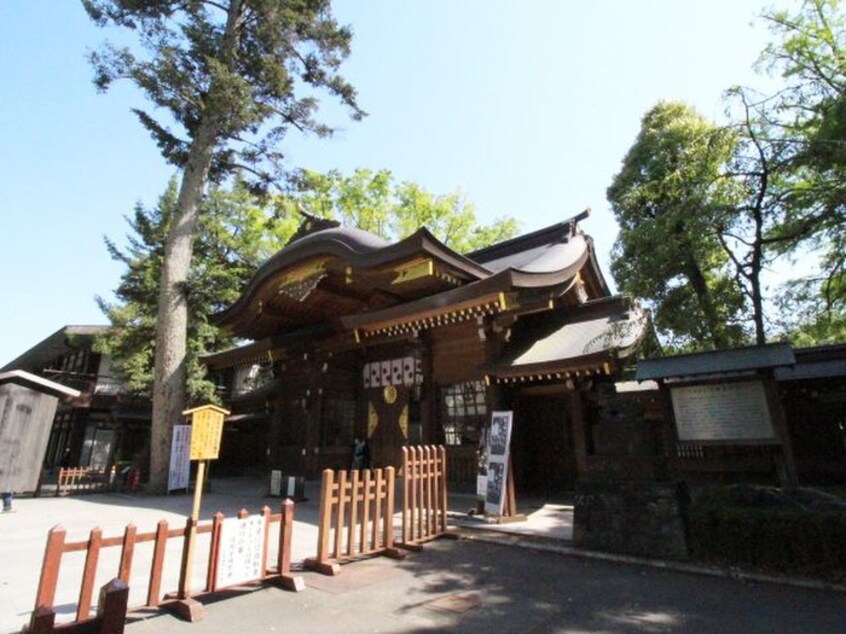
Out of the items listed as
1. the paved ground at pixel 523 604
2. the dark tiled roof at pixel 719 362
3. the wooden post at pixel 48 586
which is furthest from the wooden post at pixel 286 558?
the dark tiled roof at pixel 719 362

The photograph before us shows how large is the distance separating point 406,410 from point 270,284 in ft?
16.0

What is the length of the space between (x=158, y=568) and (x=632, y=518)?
5286mm

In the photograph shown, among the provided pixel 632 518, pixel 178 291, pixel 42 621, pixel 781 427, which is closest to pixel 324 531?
pixel 42 621

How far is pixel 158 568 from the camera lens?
409 centimetres

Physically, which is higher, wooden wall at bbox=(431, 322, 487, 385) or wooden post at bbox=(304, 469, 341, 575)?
wooden wall at bbox=(431, 322, 487, 385)

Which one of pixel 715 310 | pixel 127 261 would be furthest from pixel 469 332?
pixel 127 261

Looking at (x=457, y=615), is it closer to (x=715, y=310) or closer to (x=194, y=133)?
(x=715, y=310)

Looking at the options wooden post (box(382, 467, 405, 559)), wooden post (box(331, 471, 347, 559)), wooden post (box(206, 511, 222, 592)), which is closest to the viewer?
wooden post (box(206, 511, 222, 592))

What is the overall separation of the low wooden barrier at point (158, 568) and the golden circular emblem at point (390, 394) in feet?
25.3

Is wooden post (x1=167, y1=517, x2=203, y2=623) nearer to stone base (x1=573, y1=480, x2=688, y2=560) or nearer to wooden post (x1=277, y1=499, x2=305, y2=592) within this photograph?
wooden post (x1=277, y1=499, x2=305, y2=592)

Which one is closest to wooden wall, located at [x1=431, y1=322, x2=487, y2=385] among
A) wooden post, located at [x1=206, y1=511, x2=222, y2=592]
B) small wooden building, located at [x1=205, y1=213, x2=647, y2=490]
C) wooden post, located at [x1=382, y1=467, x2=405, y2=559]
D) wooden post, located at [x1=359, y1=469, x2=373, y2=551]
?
small wooden building, located at [x1=205, y1=213, x2=647, y2=490]

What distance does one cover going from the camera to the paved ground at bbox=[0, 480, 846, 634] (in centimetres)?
396

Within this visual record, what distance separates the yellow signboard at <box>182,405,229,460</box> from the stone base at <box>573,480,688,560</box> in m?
4.94

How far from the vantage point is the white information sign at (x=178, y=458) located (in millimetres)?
12758
